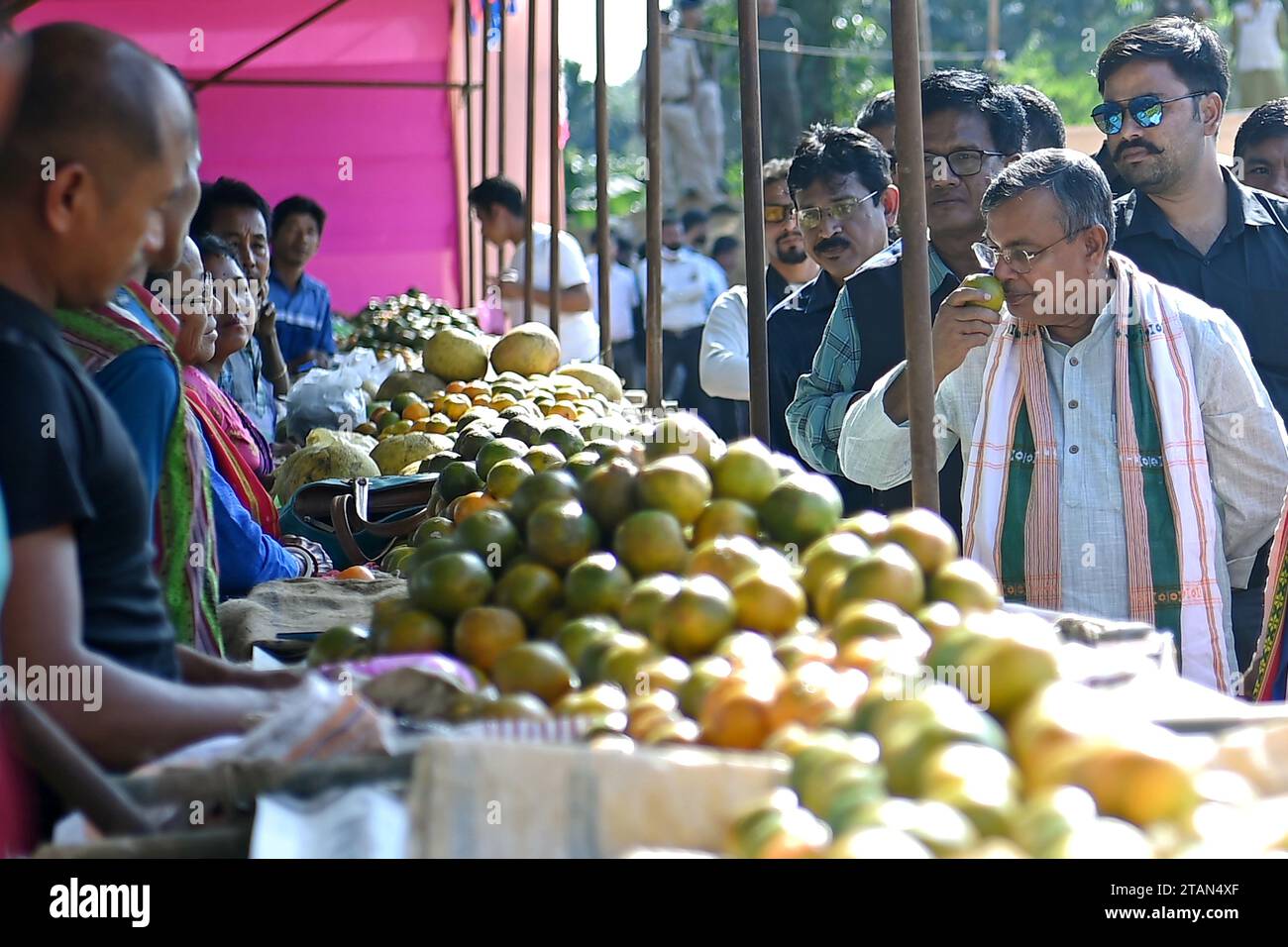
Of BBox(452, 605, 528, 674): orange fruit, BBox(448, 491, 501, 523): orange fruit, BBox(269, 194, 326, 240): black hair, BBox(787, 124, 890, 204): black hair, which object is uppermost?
BBox(269, 194, 326, 240): black hair

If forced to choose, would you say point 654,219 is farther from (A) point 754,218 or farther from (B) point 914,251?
(B) point 914,251

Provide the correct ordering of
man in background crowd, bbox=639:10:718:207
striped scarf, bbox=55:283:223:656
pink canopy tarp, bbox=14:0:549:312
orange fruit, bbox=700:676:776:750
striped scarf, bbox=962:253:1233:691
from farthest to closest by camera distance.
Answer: man in background crowd, bbox=639:10:718:207, pink canopy tarp, bbox=14:0:549:312, striped scarf, bbox=962:253:1233:691, striped scarf, bbox=55:283:223:656, orange fruit, bbox=700:676:776:750

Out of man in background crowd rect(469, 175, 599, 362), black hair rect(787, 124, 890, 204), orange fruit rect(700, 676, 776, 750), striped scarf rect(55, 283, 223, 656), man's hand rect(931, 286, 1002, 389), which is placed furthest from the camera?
man in background crowd rect(469, 175, 599, 362)

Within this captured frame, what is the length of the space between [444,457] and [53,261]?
7.31ft

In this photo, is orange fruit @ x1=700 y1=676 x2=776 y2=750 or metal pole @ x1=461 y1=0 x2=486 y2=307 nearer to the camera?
orange fruit @ x1=700 y1=676 x2=776 y2=750

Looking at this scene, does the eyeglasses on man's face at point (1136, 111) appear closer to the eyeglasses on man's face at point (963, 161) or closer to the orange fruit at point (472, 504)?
the eyeglasses on man's face at point (963, 161)

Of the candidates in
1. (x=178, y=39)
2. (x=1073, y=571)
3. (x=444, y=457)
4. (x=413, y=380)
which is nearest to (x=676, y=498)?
(x=1073, y=571)

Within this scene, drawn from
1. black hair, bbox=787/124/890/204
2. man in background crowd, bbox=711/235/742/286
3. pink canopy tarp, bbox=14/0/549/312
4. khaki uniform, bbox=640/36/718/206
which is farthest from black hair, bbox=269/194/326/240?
khaki uniform, bbox=640/36/718/206

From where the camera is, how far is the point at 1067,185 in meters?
3.13

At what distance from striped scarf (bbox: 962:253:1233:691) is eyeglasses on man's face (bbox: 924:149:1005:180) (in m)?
0.82

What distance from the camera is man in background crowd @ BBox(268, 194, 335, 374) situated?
740 centimetres

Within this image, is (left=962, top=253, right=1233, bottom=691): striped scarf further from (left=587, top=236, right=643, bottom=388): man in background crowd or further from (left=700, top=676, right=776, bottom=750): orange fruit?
(left=587, top=236, right=643, bottom=388): man in background crowd

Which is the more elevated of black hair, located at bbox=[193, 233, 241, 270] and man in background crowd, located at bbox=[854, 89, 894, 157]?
man in background crowd, located at bbox=[854, 89, 894, 157]

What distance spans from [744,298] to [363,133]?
248 inches
